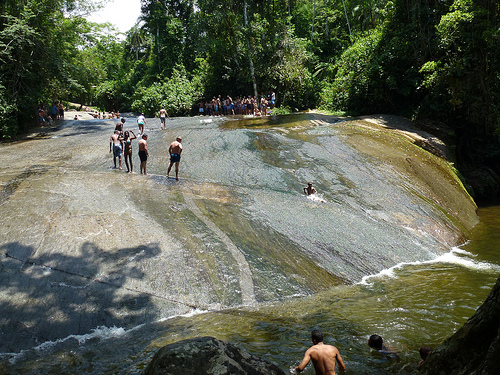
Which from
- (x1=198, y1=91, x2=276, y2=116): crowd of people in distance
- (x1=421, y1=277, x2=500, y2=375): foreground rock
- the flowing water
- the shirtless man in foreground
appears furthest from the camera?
(x1=198, y1=91, x2=276, y2=116): crowd of people in distance

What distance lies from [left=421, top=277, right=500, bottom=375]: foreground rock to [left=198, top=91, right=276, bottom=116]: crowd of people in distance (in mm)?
Answer: 26188

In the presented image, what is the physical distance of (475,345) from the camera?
379 centimetres

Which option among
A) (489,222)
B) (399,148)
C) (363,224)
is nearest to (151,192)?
(363,224)

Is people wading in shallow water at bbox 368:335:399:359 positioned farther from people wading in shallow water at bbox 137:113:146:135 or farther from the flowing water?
people wading in shallow water at bbox 137:113:146:135

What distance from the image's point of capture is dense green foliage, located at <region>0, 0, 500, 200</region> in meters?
20.2

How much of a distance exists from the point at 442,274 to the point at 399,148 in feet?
28.0

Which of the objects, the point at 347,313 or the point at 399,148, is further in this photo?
the point at 399,148

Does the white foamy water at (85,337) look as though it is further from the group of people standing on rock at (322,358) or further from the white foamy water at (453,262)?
the white foamy water at (453,262)

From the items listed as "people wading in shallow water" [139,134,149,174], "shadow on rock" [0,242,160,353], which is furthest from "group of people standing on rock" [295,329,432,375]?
"people wading in shallow water" [139,134,149,174]

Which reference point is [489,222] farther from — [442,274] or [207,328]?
[207,328]

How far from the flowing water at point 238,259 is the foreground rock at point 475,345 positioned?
1.78 m

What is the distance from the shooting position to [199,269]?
26.8 feet

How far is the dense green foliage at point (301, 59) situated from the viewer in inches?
797

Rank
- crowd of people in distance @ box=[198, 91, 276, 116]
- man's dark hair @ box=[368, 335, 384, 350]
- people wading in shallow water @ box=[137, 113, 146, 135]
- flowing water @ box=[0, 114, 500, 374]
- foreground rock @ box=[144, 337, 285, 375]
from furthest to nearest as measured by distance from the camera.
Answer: crowd of people in distance @ box=[198, 91, 276, 116]
people wading in shallow water @ box=[137, 113, 146, 135]
flowing water @ box=[0, 114, 500, 374]
man's dark hair @ box=[368, 335, 384, 350]
foreground rock @ box=[144, 337, 285, 375]
